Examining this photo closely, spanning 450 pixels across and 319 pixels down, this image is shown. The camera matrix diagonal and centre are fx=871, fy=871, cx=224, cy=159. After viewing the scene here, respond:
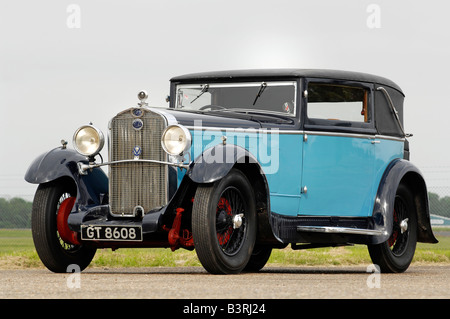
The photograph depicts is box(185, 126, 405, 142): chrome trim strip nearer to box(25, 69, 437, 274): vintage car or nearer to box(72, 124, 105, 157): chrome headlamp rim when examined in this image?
box(25, 69, 437, 274): vintage car

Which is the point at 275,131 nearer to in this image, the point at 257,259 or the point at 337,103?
the point at 337,103

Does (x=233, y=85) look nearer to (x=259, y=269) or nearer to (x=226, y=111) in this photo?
(x=226, y=111)

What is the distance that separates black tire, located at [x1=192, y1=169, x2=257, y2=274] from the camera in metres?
7.72

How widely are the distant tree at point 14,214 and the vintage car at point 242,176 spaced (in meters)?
13.8

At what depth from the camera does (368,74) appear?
1012 centimetres

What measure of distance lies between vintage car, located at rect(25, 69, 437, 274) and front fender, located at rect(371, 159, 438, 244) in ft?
0.05

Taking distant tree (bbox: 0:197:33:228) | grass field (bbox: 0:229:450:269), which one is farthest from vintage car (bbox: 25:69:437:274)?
distant tree (bbox: 0:197:33:228)

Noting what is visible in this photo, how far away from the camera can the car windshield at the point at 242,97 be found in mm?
9445

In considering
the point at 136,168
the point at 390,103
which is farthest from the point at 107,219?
the point at 390,103

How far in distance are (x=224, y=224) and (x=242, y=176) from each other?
490 mm

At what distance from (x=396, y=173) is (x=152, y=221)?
10.9 ft

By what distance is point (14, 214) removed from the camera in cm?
2330
